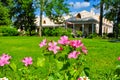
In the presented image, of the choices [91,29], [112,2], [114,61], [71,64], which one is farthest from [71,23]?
[71,64]

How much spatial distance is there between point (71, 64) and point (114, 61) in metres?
7.65

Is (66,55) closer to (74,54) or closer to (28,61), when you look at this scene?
(74,54)

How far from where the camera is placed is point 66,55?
4.20 m

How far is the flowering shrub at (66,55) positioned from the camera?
4.05 metres

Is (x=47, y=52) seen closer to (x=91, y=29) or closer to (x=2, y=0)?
(x=2, y=0)

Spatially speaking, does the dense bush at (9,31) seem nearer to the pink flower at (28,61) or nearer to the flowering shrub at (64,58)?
the pink flower at (28,61)

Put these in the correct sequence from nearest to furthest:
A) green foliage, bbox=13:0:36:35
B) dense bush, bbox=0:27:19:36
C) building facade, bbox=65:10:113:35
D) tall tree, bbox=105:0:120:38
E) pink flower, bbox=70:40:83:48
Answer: pink flower, bbox=70:40:83:48 → dense bush, bbox=0:27:19:36 → tall tree, bbox=105:0:120:38 → green foliage, bbox=13:0:36:35 → building facade, bbox=65:10:113:35

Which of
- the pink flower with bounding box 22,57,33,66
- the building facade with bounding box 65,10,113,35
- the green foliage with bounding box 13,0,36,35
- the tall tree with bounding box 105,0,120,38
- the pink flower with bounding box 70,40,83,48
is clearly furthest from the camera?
the building facade with bounding box 65,10,113,35

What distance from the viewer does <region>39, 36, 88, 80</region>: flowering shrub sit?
405cm

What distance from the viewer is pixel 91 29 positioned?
6562 centimetres

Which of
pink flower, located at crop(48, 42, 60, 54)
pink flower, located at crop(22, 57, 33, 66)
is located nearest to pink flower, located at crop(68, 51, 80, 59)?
pink flower, located at crop(48, 42, 60, 54)

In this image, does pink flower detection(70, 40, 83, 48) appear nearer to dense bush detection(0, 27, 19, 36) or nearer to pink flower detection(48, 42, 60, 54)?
pink flower detection(48, 42, 60, 54)

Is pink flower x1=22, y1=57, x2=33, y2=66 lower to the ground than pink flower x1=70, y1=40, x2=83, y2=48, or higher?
lower

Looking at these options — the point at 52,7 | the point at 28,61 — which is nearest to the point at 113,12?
the point at 52,7
